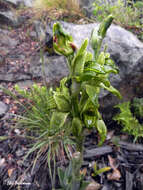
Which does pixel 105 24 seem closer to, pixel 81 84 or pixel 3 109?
pixel 81 84

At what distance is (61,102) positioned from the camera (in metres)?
1.00

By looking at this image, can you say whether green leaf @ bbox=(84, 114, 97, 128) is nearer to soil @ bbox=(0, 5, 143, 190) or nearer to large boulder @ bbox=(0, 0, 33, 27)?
soil @ bbox=(0, 5, 143, 190)

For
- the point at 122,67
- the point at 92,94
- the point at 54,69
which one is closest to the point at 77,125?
the point at 92,94

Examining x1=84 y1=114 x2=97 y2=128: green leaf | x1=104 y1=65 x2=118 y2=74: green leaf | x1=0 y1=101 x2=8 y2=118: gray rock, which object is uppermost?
x1=104 y1=65 x2=118 y2=74: green leaf

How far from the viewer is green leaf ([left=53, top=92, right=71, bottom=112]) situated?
3.22 ft

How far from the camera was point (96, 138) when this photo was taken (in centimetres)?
233

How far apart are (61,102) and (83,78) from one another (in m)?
0.23

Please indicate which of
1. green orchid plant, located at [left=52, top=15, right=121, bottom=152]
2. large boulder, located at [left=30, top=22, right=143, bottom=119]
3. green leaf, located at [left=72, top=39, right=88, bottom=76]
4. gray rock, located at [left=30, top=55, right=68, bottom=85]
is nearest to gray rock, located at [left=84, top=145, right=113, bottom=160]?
large boulder, located at [left=30, top=22, right=143, bottom=119]

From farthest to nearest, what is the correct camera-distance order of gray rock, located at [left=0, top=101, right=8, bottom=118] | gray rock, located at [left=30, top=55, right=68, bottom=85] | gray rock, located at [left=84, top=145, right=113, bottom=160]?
1. gray rock, located at [left=30, top=55, right=68, bottom=85]
2. gray rock, located at [left=0, top=101, right=8, bottom=118]
3. gray rock, located at [left=84, top=145, right=113, bottom=160]

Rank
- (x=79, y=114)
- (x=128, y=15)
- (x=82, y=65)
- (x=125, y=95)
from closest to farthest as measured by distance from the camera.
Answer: (x=82, y=65) < (x=79, y=114) < (x=125, y=95) < (x=128, y=15)

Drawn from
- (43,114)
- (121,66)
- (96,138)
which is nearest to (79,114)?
(43,114)

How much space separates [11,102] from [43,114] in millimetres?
938

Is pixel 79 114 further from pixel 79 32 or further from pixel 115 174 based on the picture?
pixel 79 32

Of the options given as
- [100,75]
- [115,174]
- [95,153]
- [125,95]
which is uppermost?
[100,75]
